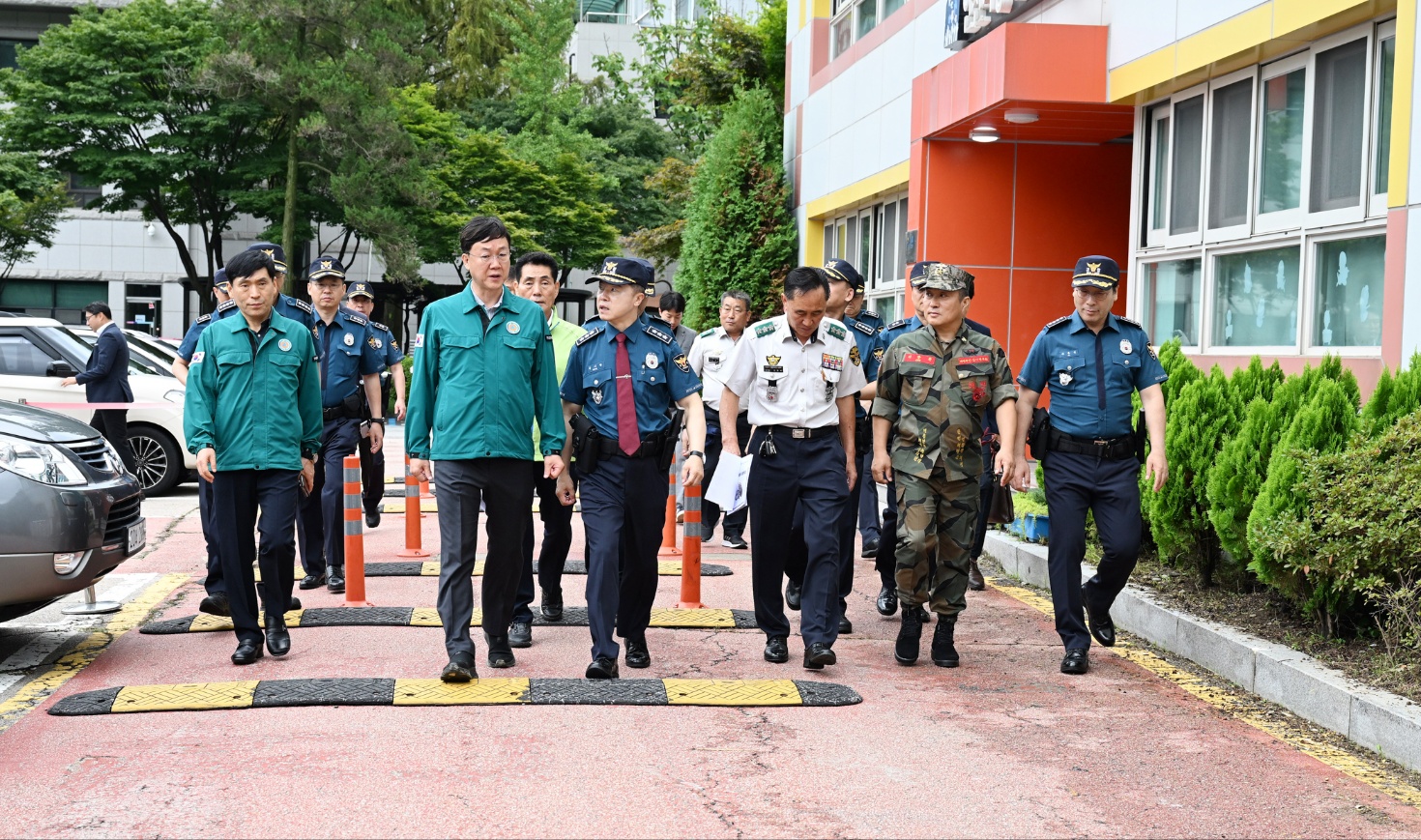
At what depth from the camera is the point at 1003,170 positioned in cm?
1444

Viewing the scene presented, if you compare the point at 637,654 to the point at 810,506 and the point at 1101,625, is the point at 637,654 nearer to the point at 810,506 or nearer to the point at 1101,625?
the point at 810,506

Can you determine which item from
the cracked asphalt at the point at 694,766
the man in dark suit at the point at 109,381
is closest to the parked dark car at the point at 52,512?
the cracked asphalt at the point at 694,766

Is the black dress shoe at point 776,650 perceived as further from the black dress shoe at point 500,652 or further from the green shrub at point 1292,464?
the green shrub at point 1292,464

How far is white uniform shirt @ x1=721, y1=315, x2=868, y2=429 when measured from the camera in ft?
22.0

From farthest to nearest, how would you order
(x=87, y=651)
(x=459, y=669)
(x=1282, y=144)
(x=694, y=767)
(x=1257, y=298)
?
1. (x=1257, y=298)
2. (x=1282, y=144)
3. (x=87, y=651)
4. (x=459, y=669)
5. (x=694, y=767)

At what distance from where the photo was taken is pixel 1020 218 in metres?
14.6

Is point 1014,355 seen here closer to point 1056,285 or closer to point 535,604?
point 1056,285

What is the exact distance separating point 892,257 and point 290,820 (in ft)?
45.9

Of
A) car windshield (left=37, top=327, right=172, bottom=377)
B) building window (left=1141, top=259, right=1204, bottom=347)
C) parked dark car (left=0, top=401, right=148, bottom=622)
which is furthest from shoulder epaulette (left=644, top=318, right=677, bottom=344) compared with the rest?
car windshield (left=37, top=327, right=172, bottom=377)

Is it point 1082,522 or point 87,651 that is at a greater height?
point 1082,522

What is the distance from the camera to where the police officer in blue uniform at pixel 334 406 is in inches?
345

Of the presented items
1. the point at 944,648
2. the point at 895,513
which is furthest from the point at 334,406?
the point at 944,648

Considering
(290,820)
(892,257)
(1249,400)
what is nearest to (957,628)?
(1249,400)

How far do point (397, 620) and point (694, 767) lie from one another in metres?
3.14
